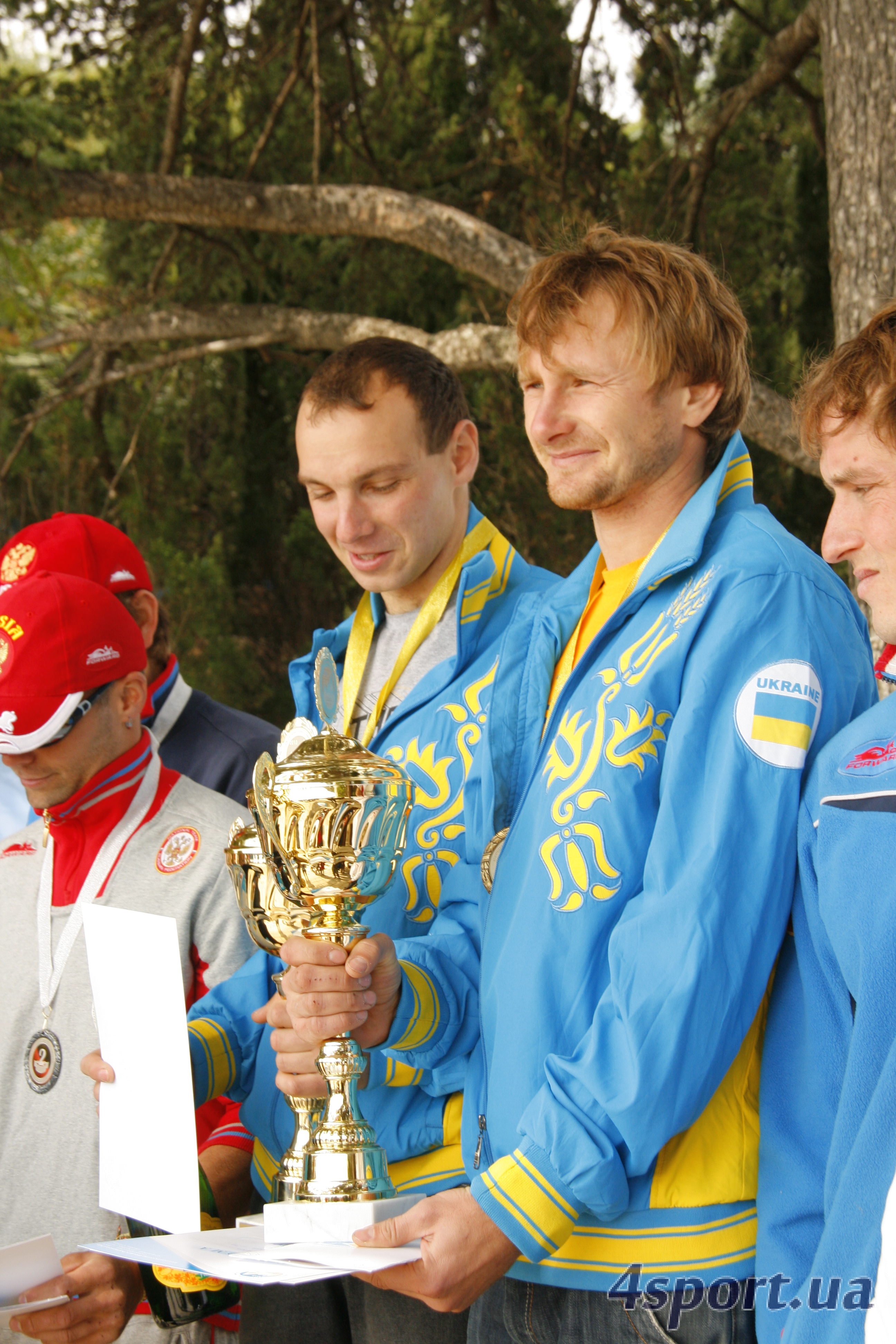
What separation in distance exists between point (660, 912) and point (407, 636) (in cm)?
98

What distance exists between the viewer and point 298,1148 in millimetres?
1541

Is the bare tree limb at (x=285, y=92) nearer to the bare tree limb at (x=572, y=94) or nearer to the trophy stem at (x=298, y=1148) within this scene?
the bare tree limb at (x=572, y=94)

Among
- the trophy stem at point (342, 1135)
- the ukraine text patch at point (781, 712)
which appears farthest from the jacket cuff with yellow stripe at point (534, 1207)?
the ukraine text patch at point (781, 712)

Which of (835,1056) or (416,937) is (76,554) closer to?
(416,937)

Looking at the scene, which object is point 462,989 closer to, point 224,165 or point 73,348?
point 224,165

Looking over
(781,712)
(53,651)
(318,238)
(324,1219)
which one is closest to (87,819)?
(53,651)

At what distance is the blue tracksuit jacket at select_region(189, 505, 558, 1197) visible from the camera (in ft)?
5.61

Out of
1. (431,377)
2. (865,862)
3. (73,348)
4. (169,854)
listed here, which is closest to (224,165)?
(73,348)

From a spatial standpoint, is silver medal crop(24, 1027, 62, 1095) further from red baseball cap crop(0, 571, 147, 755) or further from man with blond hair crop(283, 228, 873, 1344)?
man with blond hair crop(283, 228, 873, 1344)

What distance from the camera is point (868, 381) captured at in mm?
1345

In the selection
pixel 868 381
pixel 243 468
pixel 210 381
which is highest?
pixel 210 381

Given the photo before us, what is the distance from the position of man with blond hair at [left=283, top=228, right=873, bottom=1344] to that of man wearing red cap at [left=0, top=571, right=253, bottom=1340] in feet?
1.71

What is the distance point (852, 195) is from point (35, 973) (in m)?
2.66

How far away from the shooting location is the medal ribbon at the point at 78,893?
2.01m
